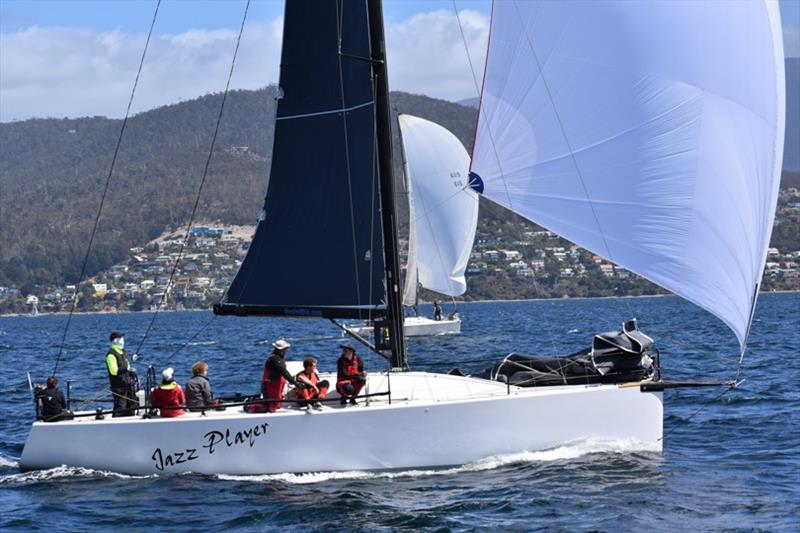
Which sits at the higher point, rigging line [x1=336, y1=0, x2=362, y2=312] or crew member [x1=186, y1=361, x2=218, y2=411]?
rigging line [x1=336, y1=0, x2=362, y2=312]

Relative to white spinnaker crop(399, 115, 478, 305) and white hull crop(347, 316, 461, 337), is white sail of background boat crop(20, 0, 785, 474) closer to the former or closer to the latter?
white spinnaker crop(399, 115, 478, 305)

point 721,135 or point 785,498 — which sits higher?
point 721,135

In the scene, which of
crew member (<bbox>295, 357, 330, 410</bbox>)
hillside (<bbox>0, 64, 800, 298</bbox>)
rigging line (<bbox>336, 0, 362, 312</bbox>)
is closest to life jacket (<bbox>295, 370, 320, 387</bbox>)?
crew member (<bbox>295, 357, 330, 410</bbox>)

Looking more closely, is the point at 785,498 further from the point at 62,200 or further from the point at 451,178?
the point at 62,200

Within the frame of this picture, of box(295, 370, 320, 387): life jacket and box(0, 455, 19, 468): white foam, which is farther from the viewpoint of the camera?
box(0, 455, 19, 468): white foam

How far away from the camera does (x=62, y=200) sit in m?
171

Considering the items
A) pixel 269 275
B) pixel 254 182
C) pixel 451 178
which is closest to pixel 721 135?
pixel 269 275

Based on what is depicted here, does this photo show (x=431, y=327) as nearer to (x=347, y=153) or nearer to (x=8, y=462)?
(x=347, y=153)

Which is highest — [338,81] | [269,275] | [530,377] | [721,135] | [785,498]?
[338,81]

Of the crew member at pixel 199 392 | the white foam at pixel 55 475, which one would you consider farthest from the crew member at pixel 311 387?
the white foam at pixel 55 475

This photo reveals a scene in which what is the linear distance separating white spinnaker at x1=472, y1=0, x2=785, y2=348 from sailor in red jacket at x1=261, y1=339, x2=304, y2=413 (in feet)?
9.61

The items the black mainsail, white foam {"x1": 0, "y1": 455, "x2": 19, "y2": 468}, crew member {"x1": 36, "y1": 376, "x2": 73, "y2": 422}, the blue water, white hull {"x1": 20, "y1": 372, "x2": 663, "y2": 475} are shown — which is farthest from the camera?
the black mainsail

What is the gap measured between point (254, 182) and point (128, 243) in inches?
1096

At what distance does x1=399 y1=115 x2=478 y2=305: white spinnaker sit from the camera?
1732 inches
